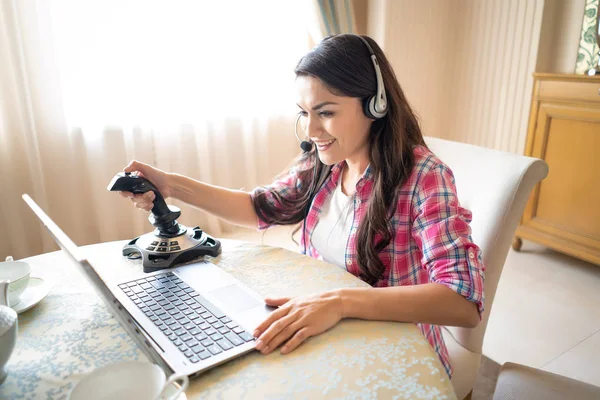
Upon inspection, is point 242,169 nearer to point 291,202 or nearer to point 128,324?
point 291,202

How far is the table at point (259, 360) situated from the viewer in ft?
2.02

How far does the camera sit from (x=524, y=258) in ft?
8.36

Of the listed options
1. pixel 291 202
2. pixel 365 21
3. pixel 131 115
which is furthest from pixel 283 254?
pixel 365 21

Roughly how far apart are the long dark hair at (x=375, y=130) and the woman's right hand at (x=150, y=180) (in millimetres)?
447

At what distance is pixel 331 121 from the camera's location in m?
1.06

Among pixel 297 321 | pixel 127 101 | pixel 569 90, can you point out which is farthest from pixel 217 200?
pixel 569 90

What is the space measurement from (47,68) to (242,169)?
1.13 metres

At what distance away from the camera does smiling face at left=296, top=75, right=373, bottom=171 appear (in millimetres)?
1047

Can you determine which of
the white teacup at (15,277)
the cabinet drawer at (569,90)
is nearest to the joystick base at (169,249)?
the white teacup at (15,277)

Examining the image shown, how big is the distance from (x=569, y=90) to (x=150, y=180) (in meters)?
2.08

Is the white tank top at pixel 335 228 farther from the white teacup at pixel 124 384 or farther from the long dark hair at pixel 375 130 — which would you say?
the white teacup at pixel 124 384

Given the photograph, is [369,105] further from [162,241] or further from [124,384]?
[124,384]

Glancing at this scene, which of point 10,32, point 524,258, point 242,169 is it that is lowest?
point 524,258

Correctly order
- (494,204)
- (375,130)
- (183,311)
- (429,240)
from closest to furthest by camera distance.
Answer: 1. (183,311)
2. (429,240)
3. (494,204)
4. (375,130)
